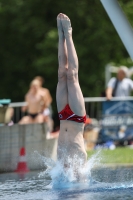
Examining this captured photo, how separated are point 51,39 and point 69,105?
47.5 ft

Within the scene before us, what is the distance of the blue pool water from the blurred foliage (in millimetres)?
13370

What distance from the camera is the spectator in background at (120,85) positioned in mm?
16625

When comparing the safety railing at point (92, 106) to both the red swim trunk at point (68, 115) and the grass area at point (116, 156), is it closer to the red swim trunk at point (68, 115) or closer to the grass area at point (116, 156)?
the grass area at point (116, 156)

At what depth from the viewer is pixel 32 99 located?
53.3 feet

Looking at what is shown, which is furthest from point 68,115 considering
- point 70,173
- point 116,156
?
point 116,156

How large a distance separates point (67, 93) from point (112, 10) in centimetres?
127

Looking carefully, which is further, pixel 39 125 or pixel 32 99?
pixel 32 99

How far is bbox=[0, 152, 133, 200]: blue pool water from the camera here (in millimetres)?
7746

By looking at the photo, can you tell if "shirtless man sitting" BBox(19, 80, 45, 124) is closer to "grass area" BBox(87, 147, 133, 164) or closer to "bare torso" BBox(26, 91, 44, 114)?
"bare torso" BBox(26, 91, 44, 114)

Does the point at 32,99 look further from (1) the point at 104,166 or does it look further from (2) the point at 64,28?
(2) the point at 64,28

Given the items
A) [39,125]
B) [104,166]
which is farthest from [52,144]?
[104,166]

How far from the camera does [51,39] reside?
23.0 meters

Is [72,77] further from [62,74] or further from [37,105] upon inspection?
[37,105]

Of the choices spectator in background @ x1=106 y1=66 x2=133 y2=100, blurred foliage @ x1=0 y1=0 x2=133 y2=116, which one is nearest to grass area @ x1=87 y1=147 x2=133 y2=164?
spectator in background @ x1=106 y1=66 x2=133 y2=100
